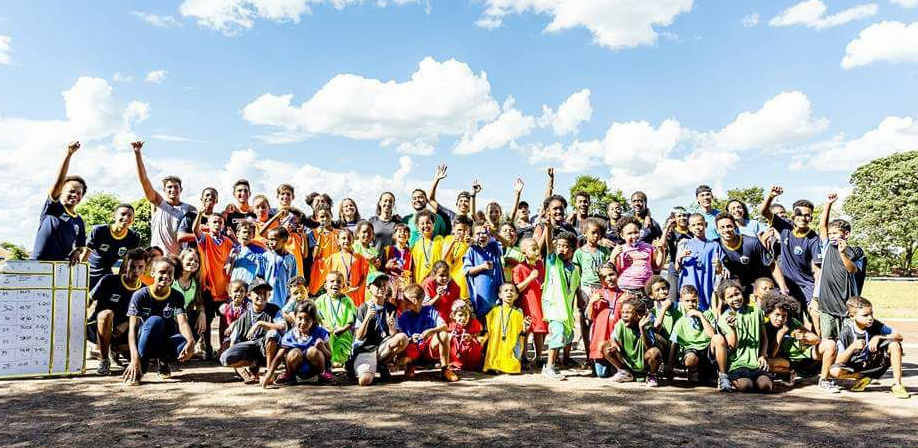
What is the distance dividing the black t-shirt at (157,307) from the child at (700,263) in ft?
18.3

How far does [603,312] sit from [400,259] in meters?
2.52

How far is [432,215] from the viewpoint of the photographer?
819cm

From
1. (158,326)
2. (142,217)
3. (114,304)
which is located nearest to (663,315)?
(158,326)

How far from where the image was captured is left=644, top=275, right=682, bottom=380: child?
20.2 ft

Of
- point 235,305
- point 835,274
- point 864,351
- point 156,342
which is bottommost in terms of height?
point 864,351

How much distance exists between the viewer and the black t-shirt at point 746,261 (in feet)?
22.8

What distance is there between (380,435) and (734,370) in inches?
142

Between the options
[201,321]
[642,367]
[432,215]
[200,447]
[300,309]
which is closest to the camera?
[200,447]

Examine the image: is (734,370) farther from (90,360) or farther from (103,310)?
(90,360)

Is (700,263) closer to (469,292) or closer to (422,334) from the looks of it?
(469,292)

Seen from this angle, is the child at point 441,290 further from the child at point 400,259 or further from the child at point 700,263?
the child at point 700,263

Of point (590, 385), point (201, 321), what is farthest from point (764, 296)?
point (201, 321)

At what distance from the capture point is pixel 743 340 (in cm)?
591

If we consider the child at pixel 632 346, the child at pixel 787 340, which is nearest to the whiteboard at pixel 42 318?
the child at pixel 632 346
